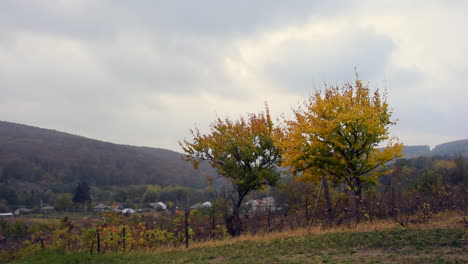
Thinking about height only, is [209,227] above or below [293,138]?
below

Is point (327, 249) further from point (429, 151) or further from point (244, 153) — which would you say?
point (429, 151)

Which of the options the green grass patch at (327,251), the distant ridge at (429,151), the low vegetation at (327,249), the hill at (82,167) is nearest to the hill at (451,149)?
the distant ridge at (429,151)

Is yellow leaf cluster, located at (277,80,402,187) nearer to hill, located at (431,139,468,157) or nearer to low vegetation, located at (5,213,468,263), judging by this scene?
low vegetation, located at (5,213,468,263)

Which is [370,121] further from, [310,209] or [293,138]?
[310,209]

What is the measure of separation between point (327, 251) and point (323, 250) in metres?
0.23

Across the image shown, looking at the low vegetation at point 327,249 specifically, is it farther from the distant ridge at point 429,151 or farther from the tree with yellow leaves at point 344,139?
the distant ridge at point 429,151

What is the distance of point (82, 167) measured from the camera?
14300 centimetres

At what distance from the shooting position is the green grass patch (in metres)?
8.23

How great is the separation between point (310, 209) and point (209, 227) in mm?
4902

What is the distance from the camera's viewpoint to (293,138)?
14445 millimetres

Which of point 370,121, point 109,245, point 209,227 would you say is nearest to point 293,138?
point 370,121

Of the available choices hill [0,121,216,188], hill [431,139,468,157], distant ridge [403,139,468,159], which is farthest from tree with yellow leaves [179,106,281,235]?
hill [431,139,468,157]

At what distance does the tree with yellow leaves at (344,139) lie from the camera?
13.1 metres

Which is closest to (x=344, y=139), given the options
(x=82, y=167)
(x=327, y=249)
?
(x=327, y=249)
